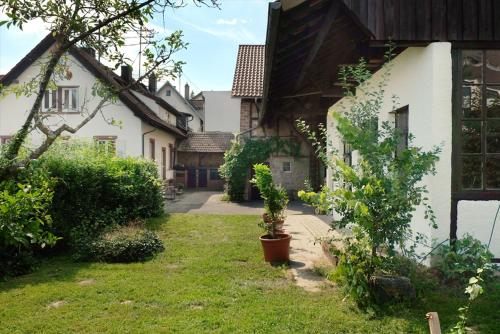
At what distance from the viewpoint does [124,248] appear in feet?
22.7

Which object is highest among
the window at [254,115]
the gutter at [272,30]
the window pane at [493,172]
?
the window at [254,115]

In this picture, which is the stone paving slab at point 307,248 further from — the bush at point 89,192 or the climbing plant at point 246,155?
the climbing plant at point 246,155

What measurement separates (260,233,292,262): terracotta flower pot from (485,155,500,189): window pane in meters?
3.10

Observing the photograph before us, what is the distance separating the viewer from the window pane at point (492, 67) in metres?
5.29

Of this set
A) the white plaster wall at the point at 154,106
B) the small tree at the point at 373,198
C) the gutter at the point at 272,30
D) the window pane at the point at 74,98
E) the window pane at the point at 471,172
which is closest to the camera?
the small tree at the point at 373,198

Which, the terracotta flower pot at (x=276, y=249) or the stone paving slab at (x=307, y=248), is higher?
the terracotta flower pot at (x=276, y=249)

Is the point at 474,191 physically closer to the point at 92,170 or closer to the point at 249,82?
the point at 92,170

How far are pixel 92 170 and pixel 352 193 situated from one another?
20.3 ft

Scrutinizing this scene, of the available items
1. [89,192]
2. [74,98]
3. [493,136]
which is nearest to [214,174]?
[74,98]

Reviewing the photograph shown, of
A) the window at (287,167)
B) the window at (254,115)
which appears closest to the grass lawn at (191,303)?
the window at (287,167)

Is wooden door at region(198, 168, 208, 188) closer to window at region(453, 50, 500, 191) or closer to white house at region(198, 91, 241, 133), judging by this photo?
white house at region(198, 91, 241, 133)

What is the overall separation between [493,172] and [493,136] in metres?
0.49

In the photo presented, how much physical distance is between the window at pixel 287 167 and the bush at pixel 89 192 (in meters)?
8.37

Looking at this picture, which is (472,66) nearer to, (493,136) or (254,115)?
(493,136)
